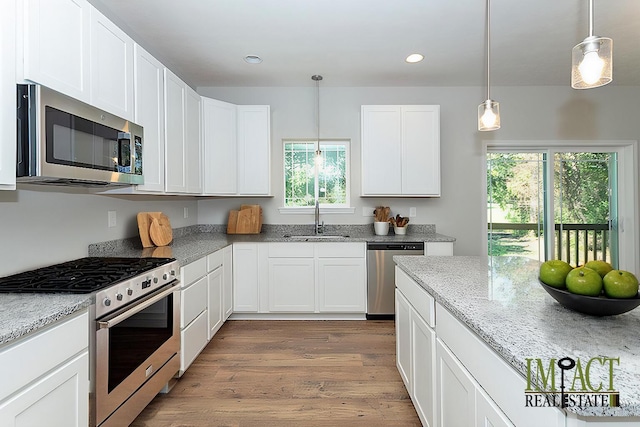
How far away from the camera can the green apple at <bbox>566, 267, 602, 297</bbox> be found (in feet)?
3.27

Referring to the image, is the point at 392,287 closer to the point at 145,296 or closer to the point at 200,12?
the point at 145,296

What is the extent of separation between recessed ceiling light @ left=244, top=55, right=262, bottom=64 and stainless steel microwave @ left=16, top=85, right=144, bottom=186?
5.03ft

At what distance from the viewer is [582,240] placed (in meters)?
4.18

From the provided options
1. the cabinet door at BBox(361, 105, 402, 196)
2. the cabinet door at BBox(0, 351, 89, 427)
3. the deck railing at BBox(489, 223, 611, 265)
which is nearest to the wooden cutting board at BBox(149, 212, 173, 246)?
the cabinet door at BBox(0, 351, 89, 427)

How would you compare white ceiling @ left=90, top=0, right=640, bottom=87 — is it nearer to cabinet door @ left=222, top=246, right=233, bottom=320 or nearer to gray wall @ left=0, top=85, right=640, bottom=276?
gray wall @ left=0, top=85, right=640, bottom=276

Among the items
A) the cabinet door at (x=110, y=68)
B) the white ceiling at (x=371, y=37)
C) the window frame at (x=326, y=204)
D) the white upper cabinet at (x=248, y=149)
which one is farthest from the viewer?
the window frame at (x=326, y=204)

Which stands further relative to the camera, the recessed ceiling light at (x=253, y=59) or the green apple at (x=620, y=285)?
the recessed ceiling light at (x=253, y=59)

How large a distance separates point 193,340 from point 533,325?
2.24 meters

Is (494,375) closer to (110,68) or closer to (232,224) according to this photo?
(110,68)

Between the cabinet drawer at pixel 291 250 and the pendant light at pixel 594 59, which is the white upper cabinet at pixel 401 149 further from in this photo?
the pendant light at pixel 594 59

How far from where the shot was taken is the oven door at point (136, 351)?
4.92ft

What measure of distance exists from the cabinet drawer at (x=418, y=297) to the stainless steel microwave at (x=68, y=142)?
1.72 m

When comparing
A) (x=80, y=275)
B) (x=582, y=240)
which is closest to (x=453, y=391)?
(x=80, y=275)

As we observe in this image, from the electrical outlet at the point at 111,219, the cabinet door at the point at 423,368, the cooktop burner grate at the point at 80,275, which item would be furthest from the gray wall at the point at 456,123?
the cabinet door at the point at 423,368
